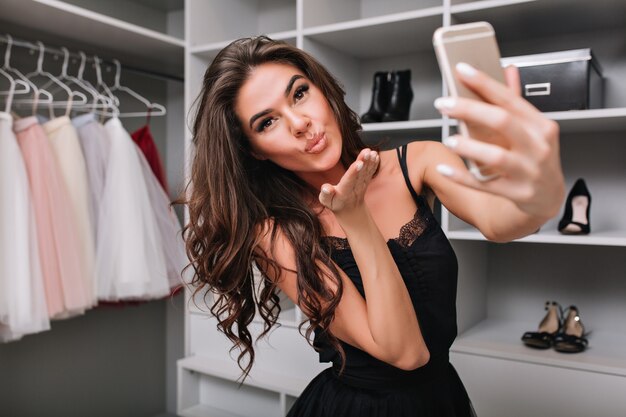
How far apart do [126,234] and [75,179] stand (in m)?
0.26

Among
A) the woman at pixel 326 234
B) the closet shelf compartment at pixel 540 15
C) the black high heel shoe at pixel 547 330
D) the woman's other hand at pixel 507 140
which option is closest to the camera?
the woman's other hand at pixel 507 140

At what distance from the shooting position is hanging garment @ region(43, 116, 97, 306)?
2.04 metres

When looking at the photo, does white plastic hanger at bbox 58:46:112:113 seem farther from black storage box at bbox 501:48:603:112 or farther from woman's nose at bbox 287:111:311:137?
black storage box at bbox 501:48:603:112

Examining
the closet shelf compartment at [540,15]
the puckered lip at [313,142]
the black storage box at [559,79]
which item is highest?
the closet shelf compartment at [540,15]

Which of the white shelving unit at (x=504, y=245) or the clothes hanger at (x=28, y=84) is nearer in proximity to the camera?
the white shelving unit at (x=504, y=245)

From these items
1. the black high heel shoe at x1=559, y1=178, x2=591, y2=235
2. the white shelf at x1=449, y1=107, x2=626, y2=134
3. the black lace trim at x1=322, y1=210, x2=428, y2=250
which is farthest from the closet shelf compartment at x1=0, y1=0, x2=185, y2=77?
the black high heel shoe at x1=559, y1=178, x2=591, y2=235

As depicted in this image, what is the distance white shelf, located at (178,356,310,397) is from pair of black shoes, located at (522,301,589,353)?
84 cm

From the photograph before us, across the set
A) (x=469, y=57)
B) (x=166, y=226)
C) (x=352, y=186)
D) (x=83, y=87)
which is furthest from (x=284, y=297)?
(x=469, y=57)

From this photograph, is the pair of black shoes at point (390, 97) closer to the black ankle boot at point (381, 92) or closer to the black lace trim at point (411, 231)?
the black ankle boot at point (381, 92)

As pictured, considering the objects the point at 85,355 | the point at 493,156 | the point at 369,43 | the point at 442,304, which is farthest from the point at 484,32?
the point at 85,355

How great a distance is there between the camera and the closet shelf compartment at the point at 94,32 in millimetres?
1961

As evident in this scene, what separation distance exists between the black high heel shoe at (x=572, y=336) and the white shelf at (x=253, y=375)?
898 millimetres

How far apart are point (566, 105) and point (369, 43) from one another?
2.59ft

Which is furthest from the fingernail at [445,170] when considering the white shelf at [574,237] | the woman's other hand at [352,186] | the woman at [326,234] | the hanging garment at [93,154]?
the hanging garment at [93,154]
